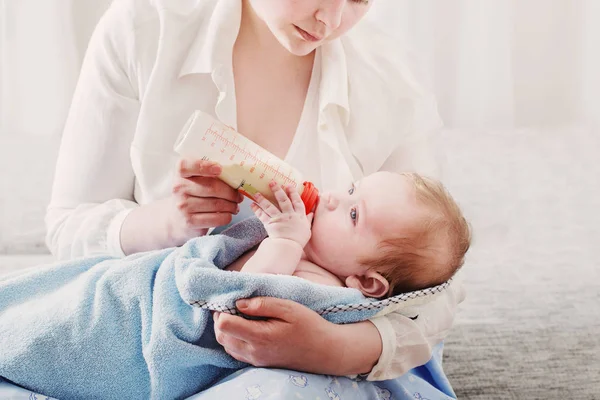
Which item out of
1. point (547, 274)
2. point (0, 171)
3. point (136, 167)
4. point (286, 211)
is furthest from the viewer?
point (0, 171)

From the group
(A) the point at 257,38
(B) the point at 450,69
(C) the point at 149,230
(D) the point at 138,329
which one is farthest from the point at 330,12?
(B) the point at 450,69

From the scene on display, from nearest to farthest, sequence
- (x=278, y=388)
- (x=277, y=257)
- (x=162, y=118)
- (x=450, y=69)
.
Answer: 1. (x=278, y=388)
2. (x=277, y=257)
3. (x=162, y=118)
4. (x=450, y=69)

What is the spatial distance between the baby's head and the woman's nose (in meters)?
0.27

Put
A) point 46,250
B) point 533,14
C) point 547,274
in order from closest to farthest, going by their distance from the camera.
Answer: point 547,274, point 46,250, point 533,14

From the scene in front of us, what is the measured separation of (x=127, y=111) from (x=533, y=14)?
2106mm

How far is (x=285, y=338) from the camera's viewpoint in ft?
3.52

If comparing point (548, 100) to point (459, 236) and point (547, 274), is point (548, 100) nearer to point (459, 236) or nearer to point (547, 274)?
point (547, 274)

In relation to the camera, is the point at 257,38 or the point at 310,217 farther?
the point at 257,38

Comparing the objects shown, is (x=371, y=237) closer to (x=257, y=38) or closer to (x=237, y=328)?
(x=237, y=328)

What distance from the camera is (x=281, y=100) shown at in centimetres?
148

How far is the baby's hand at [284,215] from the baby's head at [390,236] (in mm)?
65

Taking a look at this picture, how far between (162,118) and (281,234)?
1.25 ft

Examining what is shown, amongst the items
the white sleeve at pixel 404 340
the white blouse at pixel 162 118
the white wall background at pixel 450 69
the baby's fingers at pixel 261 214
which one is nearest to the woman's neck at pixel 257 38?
the white blouse at pixel 162 118

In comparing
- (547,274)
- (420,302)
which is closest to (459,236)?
(420,302)
